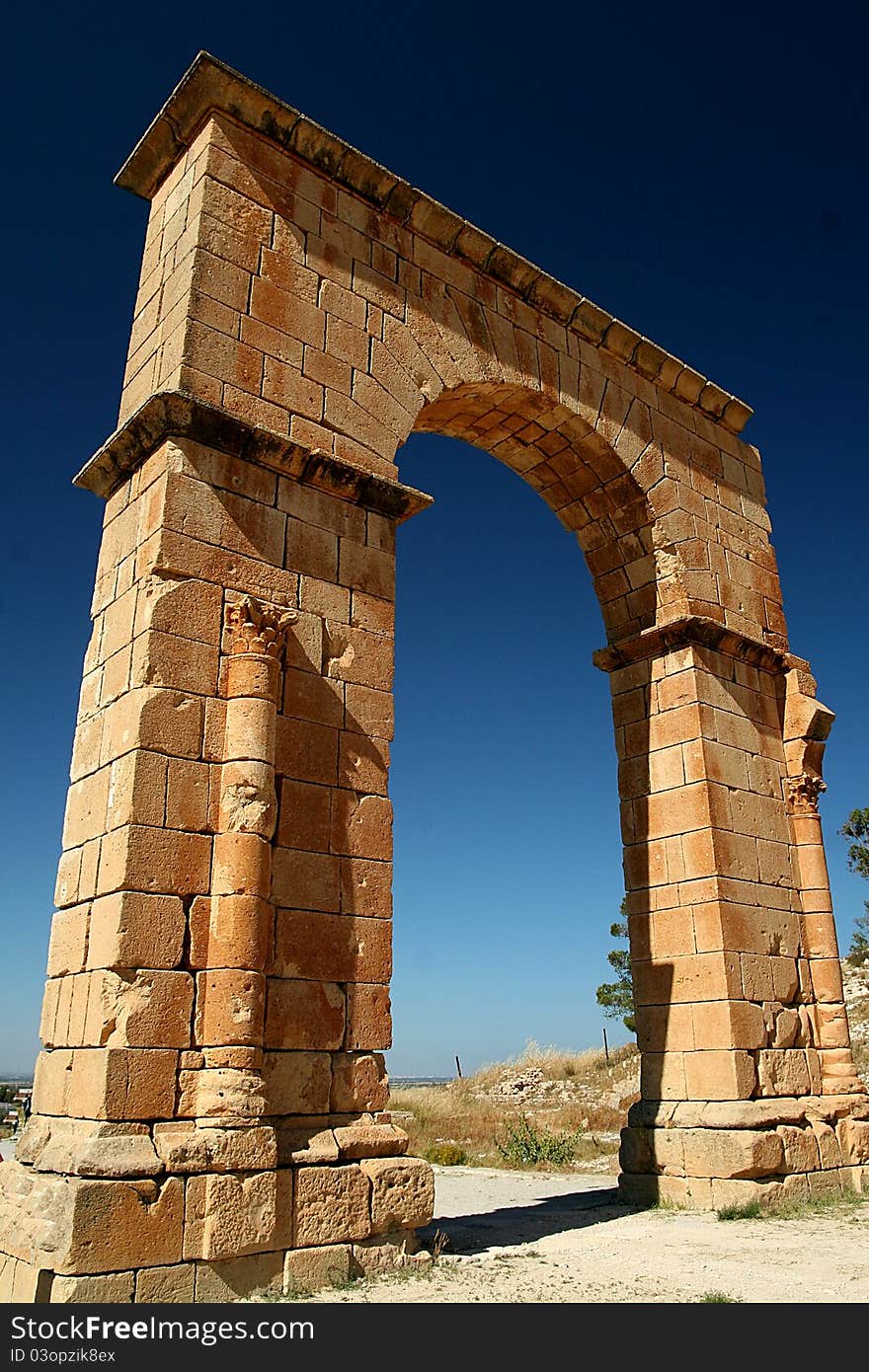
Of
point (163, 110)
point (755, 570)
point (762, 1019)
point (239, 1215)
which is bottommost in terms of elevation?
point (239, 1215)

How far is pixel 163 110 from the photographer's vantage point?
6.90 meters

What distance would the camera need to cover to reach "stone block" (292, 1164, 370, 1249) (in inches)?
199

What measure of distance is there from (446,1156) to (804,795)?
6.19 m

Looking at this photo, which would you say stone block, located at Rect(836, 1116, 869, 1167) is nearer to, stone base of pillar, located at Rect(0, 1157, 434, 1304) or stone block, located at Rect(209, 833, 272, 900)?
stone base of pillar, located at Rect(0, 1157, 434, 1304)

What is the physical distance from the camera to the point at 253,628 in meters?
5.71

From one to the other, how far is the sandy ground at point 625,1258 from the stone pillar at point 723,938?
50 cm

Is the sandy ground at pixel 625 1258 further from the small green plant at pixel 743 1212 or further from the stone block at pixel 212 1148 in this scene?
the stone block at pixel 212 1148

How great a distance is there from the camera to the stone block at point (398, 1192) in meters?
5.36

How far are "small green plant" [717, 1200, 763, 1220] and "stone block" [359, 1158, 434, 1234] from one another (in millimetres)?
2547

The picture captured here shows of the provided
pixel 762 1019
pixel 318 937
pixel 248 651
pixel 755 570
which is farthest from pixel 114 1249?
pixel 755 570

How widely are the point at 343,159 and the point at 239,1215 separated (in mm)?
6793

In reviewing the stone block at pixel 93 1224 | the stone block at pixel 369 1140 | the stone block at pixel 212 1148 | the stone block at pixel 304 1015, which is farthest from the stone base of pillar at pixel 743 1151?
the stone block at pixel 93 1224

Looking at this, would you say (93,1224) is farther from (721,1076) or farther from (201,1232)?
(721,1076)
